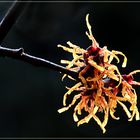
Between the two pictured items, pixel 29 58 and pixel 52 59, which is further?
pixel 52 59

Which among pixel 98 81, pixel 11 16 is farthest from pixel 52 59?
pixel 11 16

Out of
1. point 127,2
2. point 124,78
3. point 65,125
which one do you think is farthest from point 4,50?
point 127,2

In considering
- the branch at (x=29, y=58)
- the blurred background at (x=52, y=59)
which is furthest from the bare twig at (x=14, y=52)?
the blurred background at (x=52, y=59)

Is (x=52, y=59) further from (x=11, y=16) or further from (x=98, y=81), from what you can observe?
(x=11, y=16)

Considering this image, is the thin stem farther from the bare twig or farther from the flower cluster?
the flower cluster

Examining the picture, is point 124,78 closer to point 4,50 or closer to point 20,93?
point 4,50

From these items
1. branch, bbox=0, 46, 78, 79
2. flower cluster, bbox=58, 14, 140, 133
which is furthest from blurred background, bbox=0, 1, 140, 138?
branch, bbox=0, 46, 78, 79
